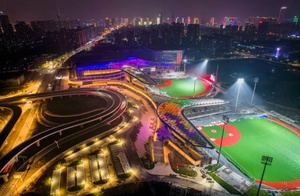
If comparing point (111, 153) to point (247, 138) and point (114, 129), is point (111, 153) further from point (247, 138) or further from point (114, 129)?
point (247, 138)

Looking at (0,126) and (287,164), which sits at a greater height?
(0,126)

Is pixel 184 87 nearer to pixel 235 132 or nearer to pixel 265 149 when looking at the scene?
pixel 235 132

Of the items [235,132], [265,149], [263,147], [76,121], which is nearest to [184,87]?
[235,132]

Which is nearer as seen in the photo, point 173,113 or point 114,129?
point 114,129

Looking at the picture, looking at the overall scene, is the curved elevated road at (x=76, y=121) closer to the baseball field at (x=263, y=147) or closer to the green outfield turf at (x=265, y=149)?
the baseball field at (x=263, y=147)

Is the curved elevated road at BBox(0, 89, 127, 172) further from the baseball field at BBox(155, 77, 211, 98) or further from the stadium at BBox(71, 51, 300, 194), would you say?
the baseball field at BBox(155, 77, 211, 98)

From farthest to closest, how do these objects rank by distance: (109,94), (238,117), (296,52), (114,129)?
(296,52) < (109,94) < (238,117) < (114,129)

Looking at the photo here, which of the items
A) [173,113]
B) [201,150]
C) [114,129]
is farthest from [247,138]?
[114,129]
